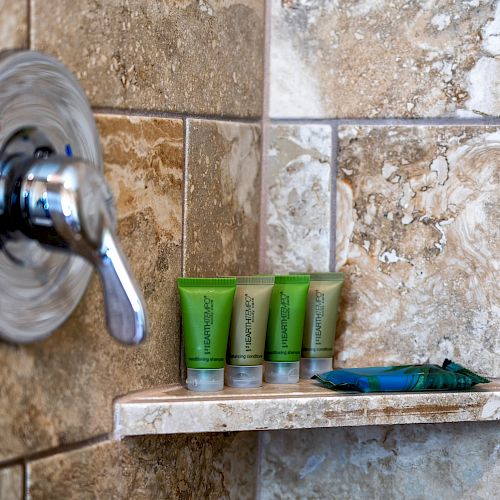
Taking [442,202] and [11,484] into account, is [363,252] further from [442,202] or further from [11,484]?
[11,484]

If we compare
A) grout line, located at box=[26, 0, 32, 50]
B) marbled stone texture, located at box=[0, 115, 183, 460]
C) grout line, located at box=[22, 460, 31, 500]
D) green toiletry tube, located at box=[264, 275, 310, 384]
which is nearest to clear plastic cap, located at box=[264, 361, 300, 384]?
green toiletry tube, located at box=[264, 275, 310, 384]

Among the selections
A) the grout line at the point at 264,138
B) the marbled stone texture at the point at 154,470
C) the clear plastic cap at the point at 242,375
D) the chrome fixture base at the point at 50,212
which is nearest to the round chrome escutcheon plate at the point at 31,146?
Answer: the chrome fixture base at the point at 50,212

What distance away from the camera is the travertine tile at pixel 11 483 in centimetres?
62

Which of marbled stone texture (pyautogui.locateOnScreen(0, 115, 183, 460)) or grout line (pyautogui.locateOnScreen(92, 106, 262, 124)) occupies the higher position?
grout line (pyautogui.locateOnScreen(92, 106, 262, 124))

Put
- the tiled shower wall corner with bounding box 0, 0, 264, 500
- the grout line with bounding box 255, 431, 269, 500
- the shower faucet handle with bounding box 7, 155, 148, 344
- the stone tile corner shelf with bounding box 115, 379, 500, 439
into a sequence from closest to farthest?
the shower faucet handle with bounding box 7, 155, 148, 344 → the tiled shower wall corner with bounding box 0, 0, 264, 500 → the stone tile corner shelf with bounding box 115, 379, 500, 439 → the grout line with bounding box 255, 431, 269, 500

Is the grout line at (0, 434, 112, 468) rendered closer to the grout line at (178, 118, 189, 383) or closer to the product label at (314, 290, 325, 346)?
the grout line at (178, 118, 189, 383)

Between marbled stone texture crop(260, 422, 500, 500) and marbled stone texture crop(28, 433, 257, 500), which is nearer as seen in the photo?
marbled stone texture crop(28, 433, 257, 500)

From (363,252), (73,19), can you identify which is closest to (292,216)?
(363,252)

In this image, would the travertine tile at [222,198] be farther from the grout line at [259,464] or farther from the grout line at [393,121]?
the grout line at [259,464]

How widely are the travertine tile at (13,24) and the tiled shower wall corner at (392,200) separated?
0.39 metres

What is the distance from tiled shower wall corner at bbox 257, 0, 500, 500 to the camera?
0.93 meters

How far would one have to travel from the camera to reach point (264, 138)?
3.23 ft

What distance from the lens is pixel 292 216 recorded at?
3.22 feet

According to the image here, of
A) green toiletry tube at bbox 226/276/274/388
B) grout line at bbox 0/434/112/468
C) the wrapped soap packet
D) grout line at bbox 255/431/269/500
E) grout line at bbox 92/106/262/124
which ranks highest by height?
grout line at bbox 92/106/262/124
